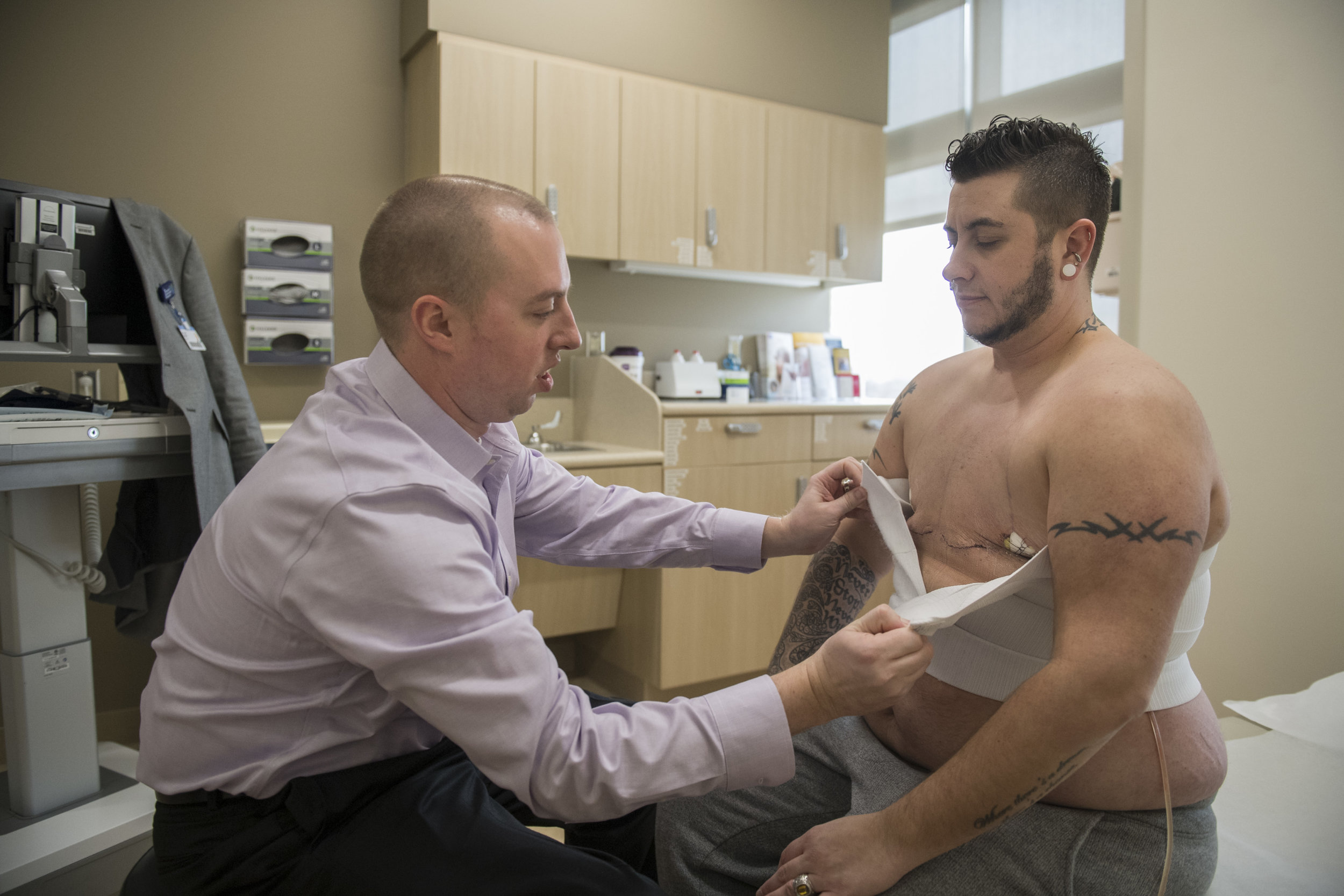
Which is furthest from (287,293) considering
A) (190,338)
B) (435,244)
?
(435,244)

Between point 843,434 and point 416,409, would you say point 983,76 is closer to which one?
point 843,434

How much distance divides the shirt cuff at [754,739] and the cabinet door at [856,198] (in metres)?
3.04

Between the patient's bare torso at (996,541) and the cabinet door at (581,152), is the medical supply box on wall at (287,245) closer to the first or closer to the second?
the cabinet door at (581,152)

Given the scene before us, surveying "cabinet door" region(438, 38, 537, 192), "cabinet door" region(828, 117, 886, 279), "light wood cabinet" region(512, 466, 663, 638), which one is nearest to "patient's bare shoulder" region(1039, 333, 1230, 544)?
"light wood cabinet" region(512, 466, 663, 638)

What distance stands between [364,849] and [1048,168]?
1.26m

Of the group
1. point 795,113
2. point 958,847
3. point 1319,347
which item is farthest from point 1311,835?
point 795,113

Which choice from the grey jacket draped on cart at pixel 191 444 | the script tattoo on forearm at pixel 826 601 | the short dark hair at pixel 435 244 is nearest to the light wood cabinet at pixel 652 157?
the grey jacket draped on cart at pixel 191 444

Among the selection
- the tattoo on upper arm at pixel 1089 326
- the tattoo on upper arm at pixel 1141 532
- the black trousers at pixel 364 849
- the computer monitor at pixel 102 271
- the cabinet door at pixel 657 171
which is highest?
the cabinet door at pixel 657 171

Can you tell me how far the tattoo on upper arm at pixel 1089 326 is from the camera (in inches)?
48.4

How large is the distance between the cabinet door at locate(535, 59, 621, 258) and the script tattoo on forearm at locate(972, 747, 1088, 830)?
7.99 ft

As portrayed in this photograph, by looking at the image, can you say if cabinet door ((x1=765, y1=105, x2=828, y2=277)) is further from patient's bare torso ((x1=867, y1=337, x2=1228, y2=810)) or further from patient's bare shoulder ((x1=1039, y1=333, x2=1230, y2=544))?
patient's bare shoulder ((x1=1039, y1=333, x2=1230, y2=544))

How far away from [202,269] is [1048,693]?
209cm

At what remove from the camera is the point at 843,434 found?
11.2 ft

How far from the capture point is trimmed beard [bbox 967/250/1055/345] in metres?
1.20
